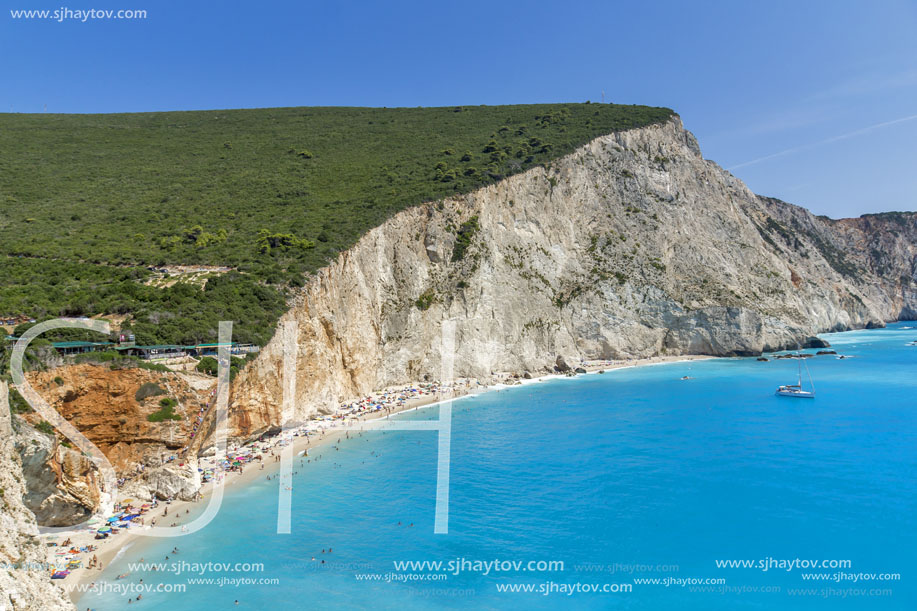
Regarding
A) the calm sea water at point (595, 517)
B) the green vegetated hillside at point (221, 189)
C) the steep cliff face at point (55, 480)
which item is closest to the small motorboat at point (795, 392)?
the calm sea water at point (595, 517)

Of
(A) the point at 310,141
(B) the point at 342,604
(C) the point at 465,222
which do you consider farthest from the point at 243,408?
(A) the point at 310,141

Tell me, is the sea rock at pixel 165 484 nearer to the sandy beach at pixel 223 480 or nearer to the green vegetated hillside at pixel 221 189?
the sandy beach at pixel 223 480

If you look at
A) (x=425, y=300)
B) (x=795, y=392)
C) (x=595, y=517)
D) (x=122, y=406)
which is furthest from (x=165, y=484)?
(x=795, y=392)

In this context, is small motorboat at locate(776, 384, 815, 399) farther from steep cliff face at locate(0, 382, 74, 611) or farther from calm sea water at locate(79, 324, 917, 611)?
steep cliff face at locate(0, 382, 74, 611)

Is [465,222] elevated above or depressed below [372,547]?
above

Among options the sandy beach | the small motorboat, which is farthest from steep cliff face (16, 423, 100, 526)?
the small motorboat

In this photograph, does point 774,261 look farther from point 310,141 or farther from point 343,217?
point 310,141
